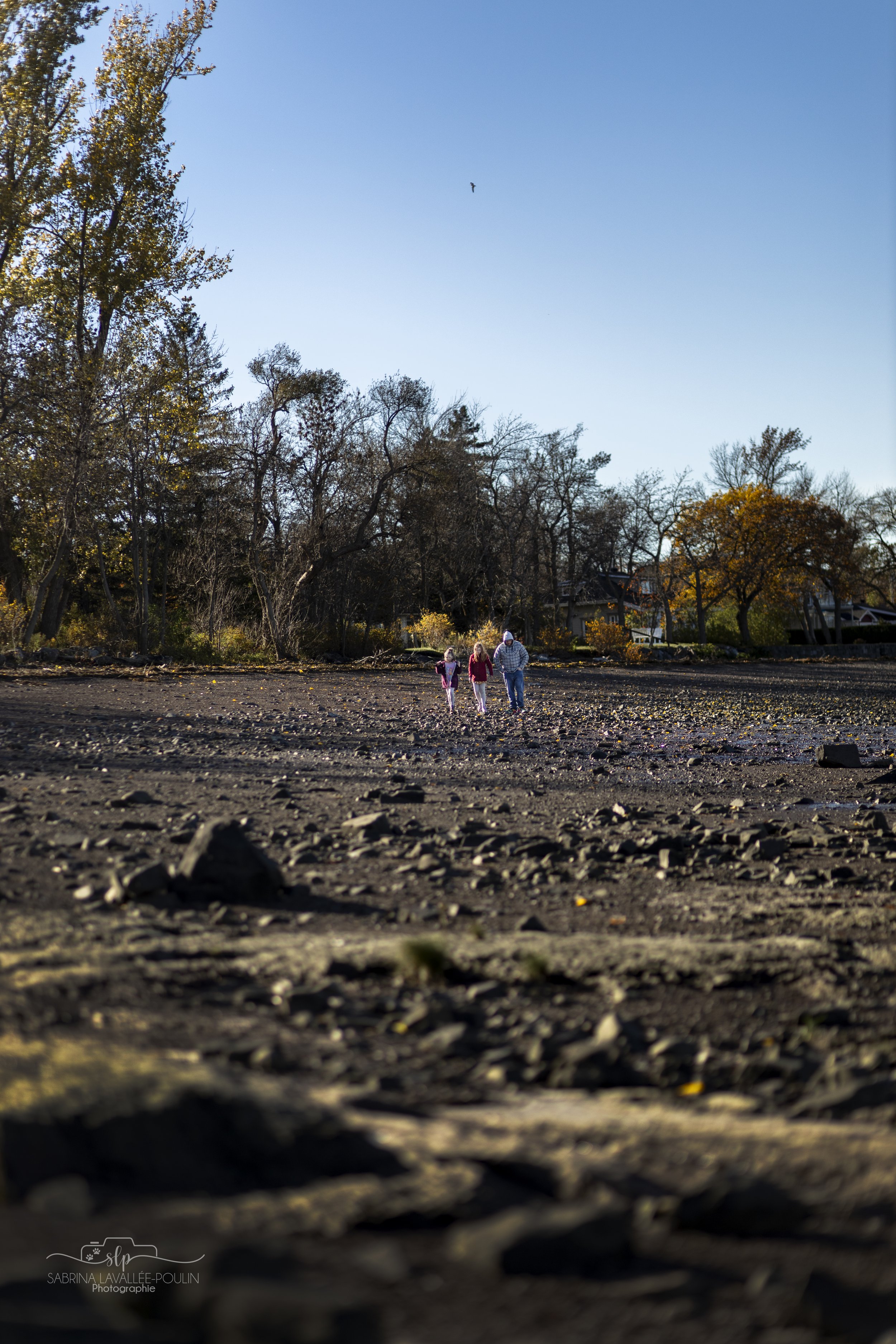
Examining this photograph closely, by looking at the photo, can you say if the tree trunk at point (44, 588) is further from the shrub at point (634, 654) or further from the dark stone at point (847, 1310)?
the dark stone at point (847, 1310)

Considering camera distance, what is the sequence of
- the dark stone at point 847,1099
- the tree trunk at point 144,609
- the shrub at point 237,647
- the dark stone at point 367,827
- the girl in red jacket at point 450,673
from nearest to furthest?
the dark stone at point 847,1099
the dark stone at point 367,827
the girl in red jacket at point 450,673
the tree trunk at point 144,609
the shrub at point 237,647

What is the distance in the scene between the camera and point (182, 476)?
32875 mm

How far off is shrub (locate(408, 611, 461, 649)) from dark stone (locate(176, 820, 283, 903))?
3262 cm

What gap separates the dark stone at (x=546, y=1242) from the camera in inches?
73.3

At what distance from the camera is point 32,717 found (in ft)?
49.7

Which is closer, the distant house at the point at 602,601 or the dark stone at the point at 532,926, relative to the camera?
the dark stone at the point at 532,926

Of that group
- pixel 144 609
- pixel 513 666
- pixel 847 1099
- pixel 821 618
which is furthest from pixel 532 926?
pixel 821 618

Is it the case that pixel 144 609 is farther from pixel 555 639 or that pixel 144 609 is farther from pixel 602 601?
pixel 602 601

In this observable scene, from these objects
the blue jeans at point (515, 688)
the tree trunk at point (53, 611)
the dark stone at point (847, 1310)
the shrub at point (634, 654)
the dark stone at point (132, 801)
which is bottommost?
the dark stone at point (847, 1310)

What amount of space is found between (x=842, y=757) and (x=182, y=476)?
85.7 ft

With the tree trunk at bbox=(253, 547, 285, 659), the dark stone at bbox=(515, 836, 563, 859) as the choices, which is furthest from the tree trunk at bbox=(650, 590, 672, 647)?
the dark stone at bbox=(515, 836, 563, 859)

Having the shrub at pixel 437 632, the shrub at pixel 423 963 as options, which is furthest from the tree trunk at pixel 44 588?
the shrub at pixel 423 963

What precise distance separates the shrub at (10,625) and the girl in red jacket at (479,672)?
49.7 ft

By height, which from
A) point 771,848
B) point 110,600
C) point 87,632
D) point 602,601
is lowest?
point 771,848
